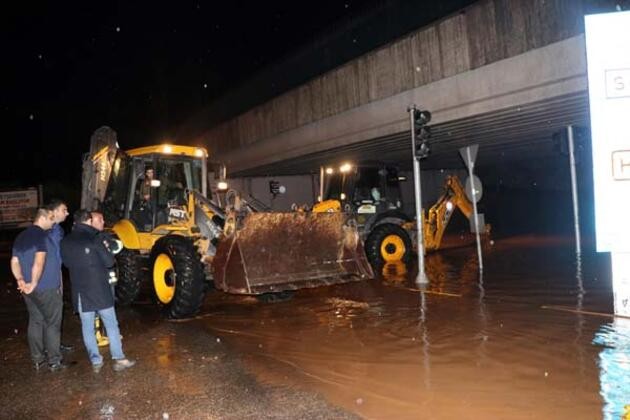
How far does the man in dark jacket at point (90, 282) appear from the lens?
6.22 metres

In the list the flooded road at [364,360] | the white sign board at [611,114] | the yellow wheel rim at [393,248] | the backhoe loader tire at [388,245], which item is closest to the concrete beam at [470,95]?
the backhoe loader tire at [388,245]

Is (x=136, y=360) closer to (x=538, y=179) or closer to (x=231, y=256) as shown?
(x=231, y=256)

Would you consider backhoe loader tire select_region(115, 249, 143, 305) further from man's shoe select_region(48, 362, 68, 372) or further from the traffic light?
the traffic light

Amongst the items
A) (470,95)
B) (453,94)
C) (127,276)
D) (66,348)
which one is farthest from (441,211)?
(66,348)

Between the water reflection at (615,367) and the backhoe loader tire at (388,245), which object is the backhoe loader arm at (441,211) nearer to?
the backhoe loader tire at (388,245)

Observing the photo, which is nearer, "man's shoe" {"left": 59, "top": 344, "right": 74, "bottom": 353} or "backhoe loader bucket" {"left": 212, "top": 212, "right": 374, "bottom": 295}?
"man's shoe" {"left": 59, "top": 344, "right": 74, "bottom": 353}

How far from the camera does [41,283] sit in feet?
20.6

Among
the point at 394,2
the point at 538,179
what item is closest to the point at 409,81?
the point at 394,2

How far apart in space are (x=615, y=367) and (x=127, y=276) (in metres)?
7.74

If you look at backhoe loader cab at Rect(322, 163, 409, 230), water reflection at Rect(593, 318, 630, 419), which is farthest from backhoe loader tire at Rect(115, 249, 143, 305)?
water reflection at Rect(593, 318, 630, 419)

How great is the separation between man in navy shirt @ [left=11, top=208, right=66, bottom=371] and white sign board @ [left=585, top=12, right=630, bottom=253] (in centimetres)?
664

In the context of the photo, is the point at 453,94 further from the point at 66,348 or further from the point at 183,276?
the point at 66,348

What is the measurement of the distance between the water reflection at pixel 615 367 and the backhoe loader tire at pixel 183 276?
540cm

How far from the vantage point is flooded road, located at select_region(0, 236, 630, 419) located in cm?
500
